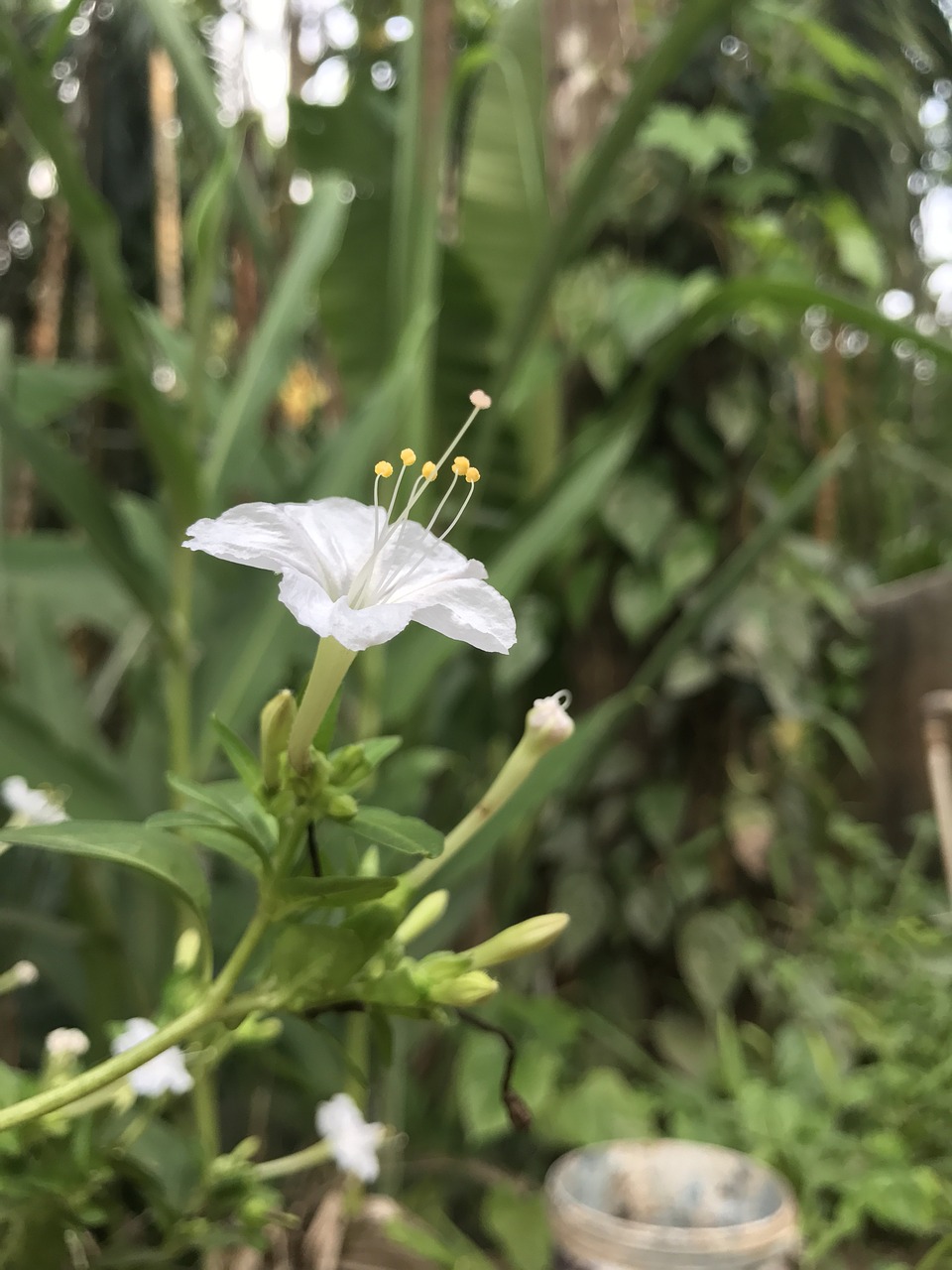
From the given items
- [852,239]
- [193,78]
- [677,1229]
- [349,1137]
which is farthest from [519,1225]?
[852,239]

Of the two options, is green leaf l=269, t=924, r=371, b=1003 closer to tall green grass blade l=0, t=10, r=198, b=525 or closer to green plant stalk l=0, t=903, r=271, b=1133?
green plant stalk l=0, t=903, r=271, b=1133

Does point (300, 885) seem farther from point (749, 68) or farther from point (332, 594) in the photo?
point (749, 68)

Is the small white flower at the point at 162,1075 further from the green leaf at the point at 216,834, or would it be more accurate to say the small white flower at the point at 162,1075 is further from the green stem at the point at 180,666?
the green stem at the point at 180,666

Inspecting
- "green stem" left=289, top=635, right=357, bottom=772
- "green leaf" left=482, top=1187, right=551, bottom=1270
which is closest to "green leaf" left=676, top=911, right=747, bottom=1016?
"green leaf" left=482, top=1187, right=551, bottom=1270

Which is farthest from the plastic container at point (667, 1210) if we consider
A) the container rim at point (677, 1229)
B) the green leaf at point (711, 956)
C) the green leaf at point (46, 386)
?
the green leaf at point (46, 386)

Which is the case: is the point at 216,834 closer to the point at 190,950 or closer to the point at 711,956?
the point at 190,950
